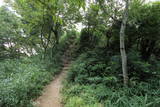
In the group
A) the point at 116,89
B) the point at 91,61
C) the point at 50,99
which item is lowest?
the point at 50,99

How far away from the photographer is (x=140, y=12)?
6.03m

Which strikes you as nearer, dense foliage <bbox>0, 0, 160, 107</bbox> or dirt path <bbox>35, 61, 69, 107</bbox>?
dense foliage <bbox>0, 0, 160, 107</bbox>

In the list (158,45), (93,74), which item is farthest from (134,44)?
(93,74)

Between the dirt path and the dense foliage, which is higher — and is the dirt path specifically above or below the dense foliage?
below

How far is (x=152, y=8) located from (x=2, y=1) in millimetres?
12881

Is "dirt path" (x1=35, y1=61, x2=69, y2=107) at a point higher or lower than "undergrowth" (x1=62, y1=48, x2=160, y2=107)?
lower

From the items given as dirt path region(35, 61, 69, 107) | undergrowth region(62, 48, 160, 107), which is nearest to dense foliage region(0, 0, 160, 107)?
undergrowth region(62, 48, 160, 107)

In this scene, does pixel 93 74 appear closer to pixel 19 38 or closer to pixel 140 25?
pixel 140 25

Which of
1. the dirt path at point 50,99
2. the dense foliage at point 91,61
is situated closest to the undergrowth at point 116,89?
the dense foliage at point 91,61

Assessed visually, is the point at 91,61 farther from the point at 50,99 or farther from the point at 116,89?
the point at 50,99

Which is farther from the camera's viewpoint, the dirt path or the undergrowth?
the dirt path

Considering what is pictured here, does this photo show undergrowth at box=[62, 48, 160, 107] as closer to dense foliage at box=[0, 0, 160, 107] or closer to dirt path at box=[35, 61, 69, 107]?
dense foliage at box=[0, 0, 160, 107]

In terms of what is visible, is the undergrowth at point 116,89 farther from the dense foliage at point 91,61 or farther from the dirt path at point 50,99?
the dirt path at point 50,99

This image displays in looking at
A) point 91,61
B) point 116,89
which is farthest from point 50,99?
point 91,61
